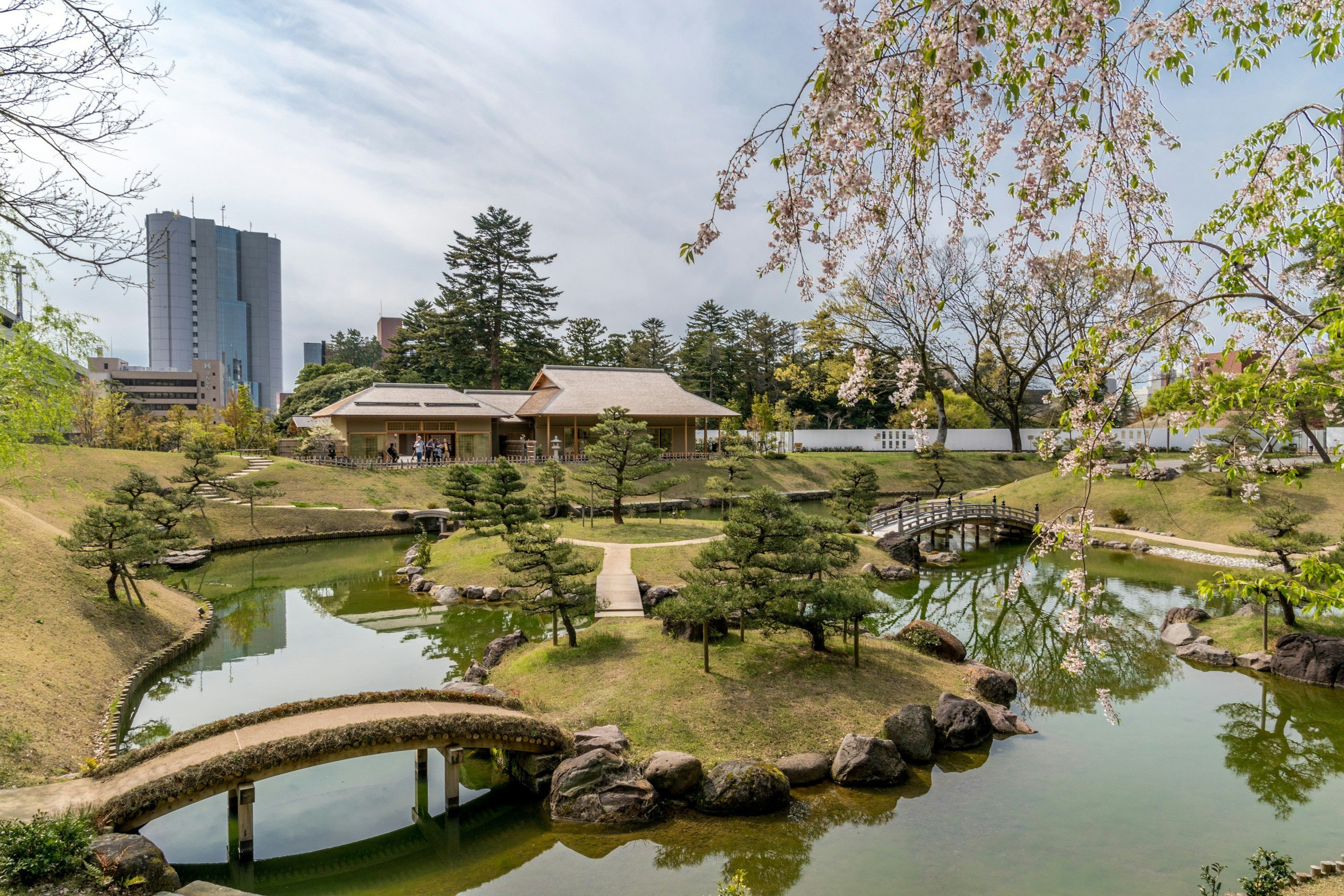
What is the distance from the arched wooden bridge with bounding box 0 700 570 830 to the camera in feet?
18.2

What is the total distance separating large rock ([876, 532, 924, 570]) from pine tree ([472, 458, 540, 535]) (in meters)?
9.28

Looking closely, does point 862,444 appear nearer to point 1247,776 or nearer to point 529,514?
point 529,514

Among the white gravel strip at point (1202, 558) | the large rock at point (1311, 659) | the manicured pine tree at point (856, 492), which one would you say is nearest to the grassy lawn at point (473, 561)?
the manicured pine tree at point (856, 492)

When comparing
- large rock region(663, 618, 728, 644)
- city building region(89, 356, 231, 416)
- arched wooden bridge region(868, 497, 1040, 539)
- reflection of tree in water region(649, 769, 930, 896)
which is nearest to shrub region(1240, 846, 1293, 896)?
reflection of tree in water region(649, 769, 930, 896)

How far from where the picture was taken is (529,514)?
1417 centimetres

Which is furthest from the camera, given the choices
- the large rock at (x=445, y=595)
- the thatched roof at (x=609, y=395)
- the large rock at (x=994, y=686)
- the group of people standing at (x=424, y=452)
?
the thatched roof at (x=609, y=395)

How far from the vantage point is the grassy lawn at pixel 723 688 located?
7785mm

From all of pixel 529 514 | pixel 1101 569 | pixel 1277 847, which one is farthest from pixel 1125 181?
pixel 1101 569

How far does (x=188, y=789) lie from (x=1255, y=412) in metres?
8.79

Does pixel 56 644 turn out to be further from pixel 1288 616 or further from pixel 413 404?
pixel 413 404

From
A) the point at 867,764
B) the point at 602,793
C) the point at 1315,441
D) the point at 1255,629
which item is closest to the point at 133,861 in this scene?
the point at 602,793

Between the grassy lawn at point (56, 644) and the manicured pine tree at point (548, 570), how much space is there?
5.16 meters

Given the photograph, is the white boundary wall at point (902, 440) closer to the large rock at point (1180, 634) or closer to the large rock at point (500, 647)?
the large rock at point (1180, 634)

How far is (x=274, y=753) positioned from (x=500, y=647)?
485 cm
